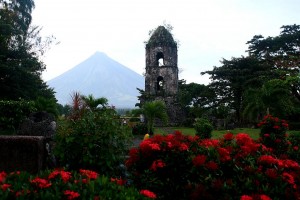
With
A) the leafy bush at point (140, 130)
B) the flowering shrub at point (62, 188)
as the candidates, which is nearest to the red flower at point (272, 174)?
the flowering shrub at point (62, 188)

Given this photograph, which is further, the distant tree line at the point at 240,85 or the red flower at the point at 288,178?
the distant tree line at the point at 240,85

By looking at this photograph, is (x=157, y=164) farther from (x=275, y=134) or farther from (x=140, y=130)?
(x=140, y=130)

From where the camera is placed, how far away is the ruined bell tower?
2559cm

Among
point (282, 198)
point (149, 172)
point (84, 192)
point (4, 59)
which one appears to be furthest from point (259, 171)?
point (4, 59)

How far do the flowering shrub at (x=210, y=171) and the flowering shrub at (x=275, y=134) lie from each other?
2.98m

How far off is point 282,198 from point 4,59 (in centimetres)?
1880

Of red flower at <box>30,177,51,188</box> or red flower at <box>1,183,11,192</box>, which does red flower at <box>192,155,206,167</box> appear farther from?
red flower at <box>1,183,11,192</box>

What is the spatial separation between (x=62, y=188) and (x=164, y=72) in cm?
2311

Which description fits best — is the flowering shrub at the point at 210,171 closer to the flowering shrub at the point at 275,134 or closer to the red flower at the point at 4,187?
the red flower at the point at 4,187

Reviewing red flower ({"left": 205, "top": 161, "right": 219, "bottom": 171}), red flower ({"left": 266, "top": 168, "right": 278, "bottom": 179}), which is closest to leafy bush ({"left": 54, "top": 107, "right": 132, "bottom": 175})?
red flower ({"left": 205, "top": 161, "right": 219, "bottom": 171})

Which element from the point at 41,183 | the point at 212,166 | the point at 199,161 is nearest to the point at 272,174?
the point at 212,166

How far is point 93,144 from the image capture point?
4766 millimetres

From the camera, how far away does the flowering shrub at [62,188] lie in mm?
2609

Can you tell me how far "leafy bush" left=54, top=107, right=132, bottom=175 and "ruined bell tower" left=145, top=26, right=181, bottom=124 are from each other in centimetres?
2051
